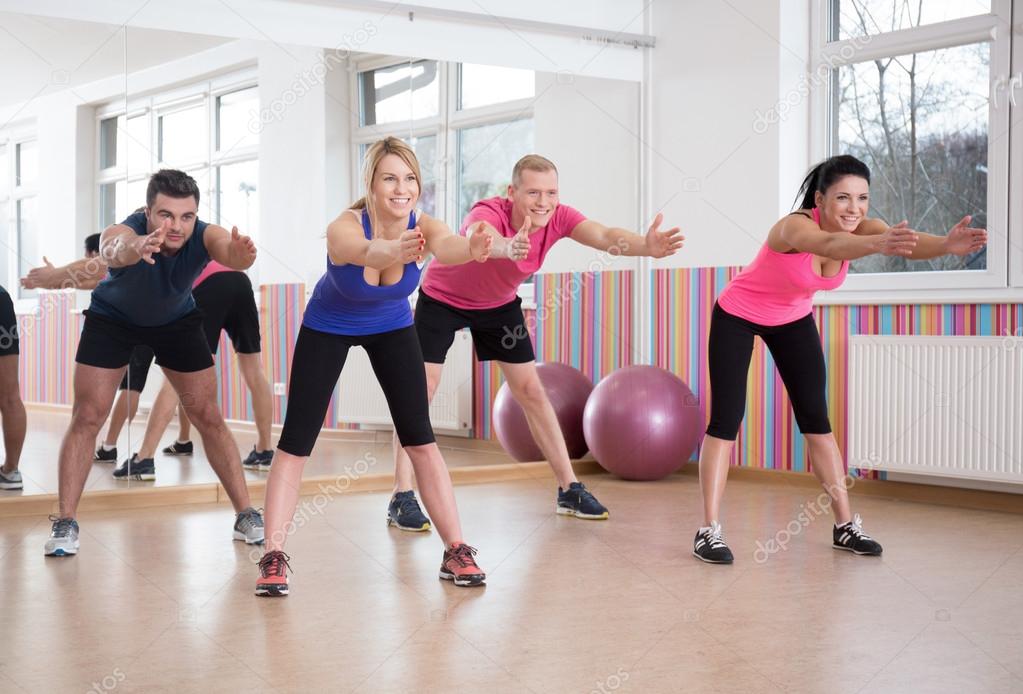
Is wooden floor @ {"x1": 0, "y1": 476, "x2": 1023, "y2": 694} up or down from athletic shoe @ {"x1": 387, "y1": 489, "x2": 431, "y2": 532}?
down

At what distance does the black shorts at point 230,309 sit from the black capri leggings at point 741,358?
84.5 inches

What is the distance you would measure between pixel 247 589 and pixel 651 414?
2484 millimetres

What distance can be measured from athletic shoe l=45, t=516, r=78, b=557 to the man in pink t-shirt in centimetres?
109

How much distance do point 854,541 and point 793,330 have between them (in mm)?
724

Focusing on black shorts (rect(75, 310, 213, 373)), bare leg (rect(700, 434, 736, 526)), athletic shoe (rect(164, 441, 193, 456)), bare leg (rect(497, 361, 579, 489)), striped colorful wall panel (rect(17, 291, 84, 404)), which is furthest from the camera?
athletic shoe (rect(164, 441, 193, 456))

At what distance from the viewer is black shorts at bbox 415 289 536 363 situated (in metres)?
3.97

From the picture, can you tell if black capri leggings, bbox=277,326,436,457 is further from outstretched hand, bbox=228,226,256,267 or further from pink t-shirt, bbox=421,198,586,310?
pink t-shirt, bbox=421,198,586,310

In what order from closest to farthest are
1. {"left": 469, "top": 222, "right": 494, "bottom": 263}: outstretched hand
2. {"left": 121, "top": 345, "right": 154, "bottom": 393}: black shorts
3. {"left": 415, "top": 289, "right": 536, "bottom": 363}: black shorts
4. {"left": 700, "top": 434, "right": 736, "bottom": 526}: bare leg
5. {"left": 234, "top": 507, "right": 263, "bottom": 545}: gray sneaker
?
{"left": 469, "top": 222, "right": 494, "bottom": 263}: outstretched hand < {"left": 700, "top": 434, "right": 736, "bottom": 526}: bare leg < {"left": 234, "top": 507, "right": 263, "bottom": 545}: gray sneaker < {"left": 415, "top": 289, "right": 536, "bottom": 363}: black shorts < {"left": 121, "top": 345, "right": 154, "bottom": 393}: black shorts

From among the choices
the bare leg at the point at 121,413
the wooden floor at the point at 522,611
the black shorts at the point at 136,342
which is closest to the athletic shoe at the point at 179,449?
the bare leg at the point at 121,413

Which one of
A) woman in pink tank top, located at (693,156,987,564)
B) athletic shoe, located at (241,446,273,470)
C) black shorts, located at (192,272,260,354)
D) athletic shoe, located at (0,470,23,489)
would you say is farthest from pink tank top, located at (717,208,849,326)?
athletic shoe, located at (0,470,23,489)

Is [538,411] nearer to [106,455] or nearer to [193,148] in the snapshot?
[106,455]

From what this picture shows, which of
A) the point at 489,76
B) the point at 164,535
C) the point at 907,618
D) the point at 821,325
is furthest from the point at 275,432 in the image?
the point at 907,618

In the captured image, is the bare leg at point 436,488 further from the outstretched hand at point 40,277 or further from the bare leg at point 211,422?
the outstretched hand at point 40,277

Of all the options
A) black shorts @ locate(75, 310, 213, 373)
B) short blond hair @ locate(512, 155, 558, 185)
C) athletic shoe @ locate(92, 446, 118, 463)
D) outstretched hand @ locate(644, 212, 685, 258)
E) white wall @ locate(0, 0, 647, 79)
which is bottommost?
athletic shoe @ locate(92, 446, 118, 463)
